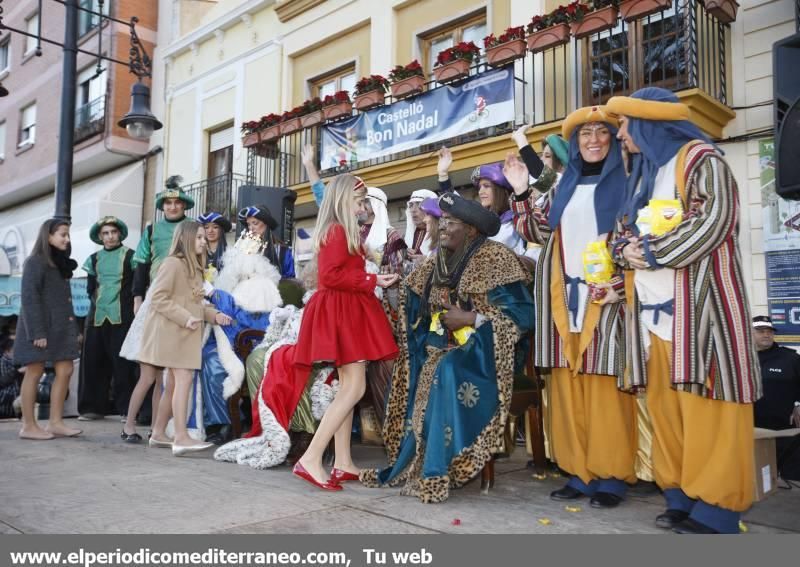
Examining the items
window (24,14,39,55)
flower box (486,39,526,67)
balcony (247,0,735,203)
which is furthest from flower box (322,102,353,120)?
window (24,14,39,55)

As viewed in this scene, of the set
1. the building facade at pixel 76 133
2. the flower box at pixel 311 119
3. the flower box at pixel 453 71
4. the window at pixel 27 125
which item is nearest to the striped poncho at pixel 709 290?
the flower box at pixel 453 71

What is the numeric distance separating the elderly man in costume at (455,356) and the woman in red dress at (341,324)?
20 cm

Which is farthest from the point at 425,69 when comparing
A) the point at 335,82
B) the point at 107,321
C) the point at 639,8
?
the point at 107,321

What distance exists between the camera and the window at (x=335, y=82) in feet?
41.4

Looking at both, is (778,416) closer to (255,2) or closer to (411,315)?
(411,315)

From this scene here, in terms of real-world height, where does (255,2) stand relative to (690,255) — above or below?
above

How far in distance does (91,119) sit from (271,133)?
7058mm

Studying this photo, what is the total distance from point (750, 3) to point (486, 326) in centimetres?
640

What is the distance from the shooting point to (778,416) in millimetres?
5121

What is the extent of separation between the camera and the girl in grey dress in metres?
5.61

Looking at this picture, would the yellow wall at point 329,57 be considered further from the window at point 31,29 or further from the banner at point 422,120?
the window at point 31,29

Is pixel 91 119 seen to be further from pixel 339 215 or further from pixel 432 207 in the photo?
pixel 339 215

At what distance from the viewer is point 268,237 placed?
596 cm
